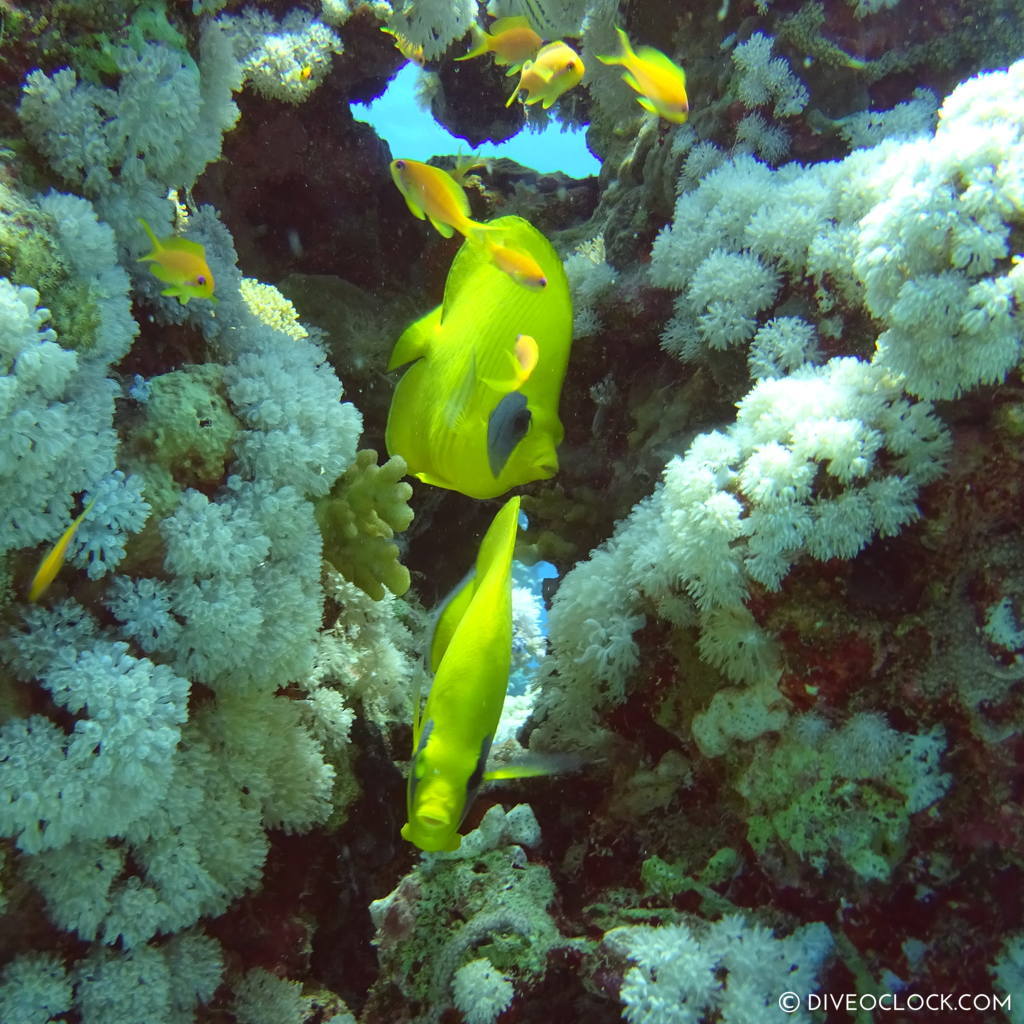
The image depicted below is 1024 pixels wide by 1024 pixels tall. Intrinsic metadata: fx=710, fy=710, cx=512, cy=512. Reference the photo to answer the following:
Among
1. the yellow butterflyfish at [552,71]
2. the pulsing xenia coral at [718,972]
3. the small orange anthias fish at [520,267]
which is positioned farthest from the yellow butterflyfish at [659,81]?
the pulsing xenia coral at [718,972]

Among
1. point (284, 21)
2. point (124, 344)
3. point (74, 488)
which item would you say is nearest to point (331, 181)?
point (284, 21)

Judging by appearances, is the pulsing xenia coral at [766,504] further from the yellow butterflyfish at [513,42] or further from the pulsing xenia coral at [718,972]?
the yellow butterflyfish at [513,42]

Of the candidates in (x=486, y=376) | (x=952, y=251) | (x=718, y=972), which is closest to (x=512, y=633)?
(x=486, y=376)

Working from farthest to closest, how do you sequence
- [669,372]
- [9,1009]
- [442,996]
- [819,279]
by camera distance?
1. [669,372]
2. [819,279]
3. [442,996]
4. [9,1009]

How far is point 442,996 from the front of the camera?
90.0 inches

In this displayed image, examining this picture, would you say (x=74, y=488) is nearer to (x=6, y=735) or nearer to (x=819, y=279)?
(x=6, y=735)

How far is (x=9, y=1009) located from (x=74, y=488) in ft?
5.12

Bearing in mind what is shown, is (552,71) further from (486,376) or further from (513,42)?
(486,376)

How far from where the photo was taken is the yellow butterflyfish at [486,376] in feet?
6.39

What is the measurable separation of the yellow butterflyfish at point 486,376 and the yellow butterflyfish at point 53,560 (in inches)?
36.7

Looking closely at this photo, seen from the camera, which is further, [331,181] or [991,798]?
[331,181]

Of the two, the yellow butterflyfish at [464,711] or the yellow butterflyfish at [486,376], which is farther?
the yellow butterflyfish at [486,376]

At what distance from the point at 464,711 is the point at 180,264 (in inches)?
65.0

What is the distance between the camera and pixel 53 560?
194 cm
